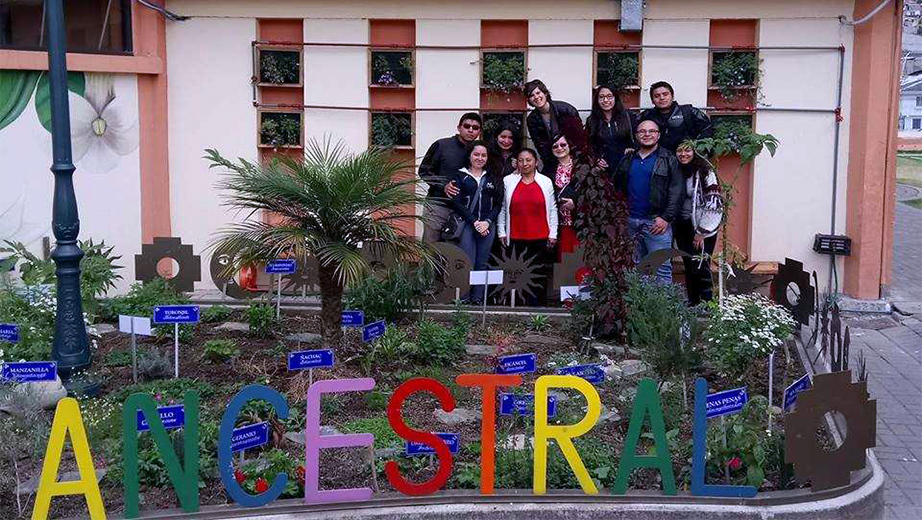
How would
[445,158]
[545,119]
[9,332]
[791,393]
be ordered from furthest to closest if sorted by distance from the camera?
[545,119], [445,158], [9,332], [791,393]

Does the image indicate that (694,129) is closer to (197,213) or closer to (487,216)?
(487,216)

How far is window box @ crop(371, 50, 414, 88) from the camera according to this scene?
10.5 metres

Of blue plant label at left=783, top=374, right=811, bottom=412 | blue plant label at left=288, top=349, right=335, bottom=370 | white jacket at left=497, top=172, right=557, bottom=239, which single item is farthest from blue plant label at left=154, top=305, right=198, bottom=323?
blue plant label at left=783, top=374, right=811, bottom=412

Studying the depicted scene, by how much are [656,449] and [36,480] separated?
3.22 metres

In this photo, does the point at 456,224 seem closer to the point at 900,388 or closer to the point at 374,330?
the point at 374,330

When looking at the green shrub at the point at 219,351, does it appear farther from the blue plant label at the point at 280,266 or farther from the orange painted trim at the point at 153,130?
the orange painted trim at the point at 153,130

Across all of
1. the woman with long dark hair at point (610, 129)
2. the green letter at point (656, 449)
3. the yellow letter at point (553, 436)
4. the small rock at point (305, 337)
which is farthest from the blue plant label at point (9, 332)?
the woman with long dark hair at point (610, 129)

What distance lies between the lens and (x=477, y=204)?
9305mm

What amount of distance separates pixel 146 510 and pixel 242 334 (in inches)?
126

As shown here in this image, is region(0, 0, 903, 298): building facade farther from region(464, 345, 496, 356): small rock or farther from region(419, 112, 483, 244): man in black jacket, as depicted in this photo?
region(464, 345, 496, 356): small rock

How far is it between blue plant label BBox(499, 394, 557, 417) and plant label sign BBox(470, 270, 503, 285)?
2.38 meters

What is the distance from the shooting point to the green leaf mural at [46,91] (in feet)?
32.9

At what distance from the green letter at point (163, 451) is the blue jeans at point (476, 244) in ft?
15.4

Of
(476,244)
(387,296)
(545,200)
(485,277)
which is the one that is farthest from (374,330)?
(545,200)
